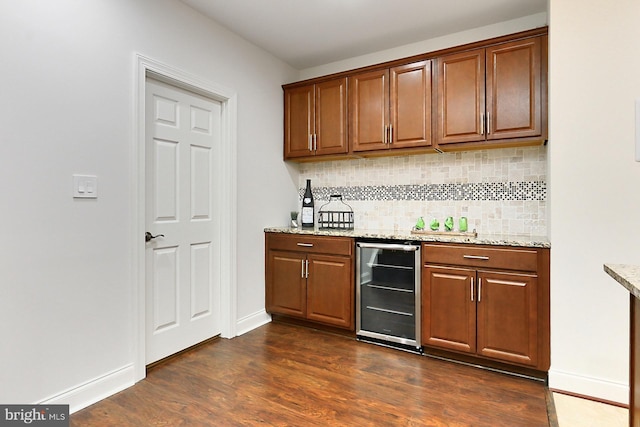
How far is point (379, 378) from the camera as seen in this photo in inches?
90.2

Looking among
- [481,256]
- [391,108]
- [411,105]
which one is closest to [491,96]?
[411,105]

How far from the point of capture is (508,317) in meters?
2.34

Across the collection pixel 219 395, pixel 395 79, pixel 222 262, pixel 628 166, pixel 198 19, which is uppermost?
pixel 198 19

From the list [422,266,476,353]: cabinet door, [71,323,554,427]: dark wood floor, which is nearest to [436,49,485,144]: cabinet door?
[422,266,476,353]: cabinet door

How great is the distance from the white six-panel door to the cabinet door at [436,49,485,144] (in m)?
1.84

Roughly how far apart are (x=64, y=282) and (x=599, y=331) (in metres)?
3.07

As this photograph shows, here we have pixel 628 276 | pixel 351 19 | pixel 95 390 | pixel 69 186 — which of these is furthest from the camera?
pixel 351 19

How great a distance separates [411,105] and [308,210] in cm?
140

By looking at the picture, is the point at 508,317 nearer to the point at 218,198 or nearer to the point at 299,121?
the point at 218,198

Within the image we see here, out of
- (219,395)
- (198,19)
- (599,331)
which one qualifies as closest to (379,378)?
(219,395)

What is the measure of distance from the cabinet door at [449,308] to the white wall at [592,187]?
0.49 meters

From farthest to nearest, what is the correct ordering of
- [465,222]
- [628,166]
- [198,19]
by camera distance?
[465,222]
[198,19]
[628,166]

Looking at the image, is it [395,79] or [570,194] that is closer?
[570,194]

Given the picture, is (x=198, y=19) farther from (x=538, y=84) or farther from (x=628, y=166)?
(x=628, y=166)
